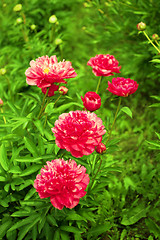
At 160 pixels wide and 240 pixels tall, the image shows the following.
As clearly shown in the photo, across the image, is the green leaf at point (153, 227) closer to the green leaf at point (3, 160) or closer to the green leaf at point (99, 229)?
the green leaf at point (99, 229)

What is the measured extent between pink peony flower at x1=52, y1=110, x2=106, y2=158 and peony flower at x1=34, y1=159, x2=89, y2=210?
9 cm

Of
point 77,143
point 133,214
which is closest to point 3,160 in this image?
point 77,143

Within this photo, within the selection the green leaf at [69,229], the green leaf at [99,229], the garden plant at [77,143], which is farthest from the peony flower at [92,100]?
the green leaf at [99,229]

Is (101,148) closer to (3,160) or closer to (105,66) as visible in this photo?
(105,66)

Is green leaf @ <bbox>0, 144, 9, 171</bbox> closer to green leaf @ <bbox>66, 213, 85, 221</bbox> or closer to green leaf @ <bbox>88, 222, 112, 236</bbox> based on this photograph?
green leaf @ <bbox>66, 213, 85, 221</bbox>

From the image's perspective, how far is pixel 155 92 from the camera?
313cm

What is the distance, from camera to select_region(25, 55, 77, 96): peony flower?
4.50ft

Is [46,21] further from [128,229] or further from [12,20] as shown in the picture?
[128,229]

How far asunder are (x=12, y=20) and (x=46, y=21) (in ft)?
1.35

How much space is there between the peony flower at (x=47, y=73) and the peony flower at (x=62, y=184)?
407mm

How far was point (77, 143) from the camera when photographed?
3.88 feet

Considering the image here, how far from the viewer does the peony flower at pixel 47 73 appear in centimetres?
137

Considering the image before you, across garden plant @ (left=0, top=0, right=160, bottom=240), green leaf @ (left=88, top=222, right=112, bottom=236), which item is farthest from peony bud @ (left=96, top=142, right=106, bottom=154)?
green leaf @ (left=88, top=222, right=112, bottom=236)

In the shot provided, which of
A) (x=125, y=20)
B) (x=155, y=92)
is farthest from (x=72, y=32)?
(x=155, y=92)
